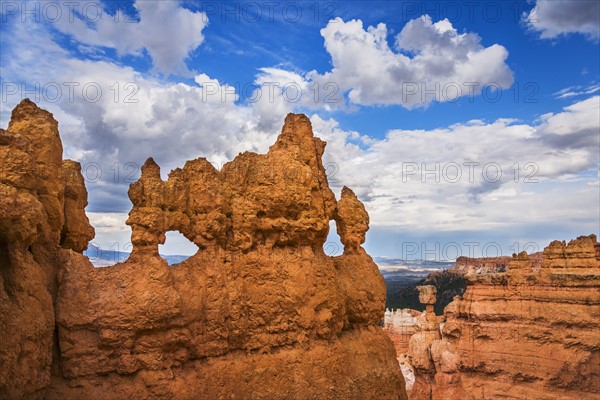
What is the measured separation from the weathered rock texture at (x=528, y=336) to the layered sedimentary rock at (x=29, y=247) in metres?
23.5

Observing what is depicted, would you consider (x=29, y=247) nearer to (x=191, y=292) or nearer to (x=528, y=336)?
(x=191, y=292)

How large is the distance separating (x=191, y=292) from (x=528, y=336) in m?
23.9

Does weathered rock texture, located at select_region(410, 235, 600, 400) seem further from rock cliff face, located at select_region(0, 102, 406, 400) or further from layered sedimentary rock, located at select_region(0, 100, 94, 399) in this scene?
layered sedimentary rock, located at select_region(0, 100, 94, 399)

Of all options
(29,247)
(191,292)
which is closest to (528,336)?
(191,292)

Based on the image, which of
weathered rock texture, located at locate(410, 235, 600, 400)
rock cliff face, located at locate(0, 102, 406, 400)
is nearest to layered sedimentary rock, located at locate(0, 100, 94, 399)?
rock cliff face, located at locate(0, 102, 406, 400)

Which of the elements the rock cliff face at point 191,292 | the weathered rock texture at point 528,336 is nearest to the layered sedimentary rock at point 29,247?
the rock cliff face at point 191,292

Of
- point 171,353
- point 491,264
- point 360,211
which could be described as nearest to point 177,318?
point 171,353

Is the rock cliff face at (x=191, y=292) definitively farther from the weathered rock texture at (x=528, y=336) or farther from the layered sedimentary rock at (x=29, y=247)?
the weathered rock texture at (x=528, y=336)

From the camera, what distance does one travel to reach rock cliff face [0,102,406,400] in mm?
7496

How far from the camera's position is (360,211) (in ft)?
43.7

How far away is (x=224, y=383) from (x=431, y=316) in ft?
80.5

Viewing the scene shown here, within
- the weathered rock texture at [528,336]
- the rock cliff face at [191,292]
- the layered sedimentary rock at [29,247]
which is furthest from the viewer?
the weathered rock texture at [528,336]

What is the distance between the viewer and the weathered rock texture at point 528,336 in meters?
25.5

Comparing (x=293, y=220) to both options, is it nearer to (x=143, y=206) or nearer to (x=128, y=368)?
(x=143, y=206)
